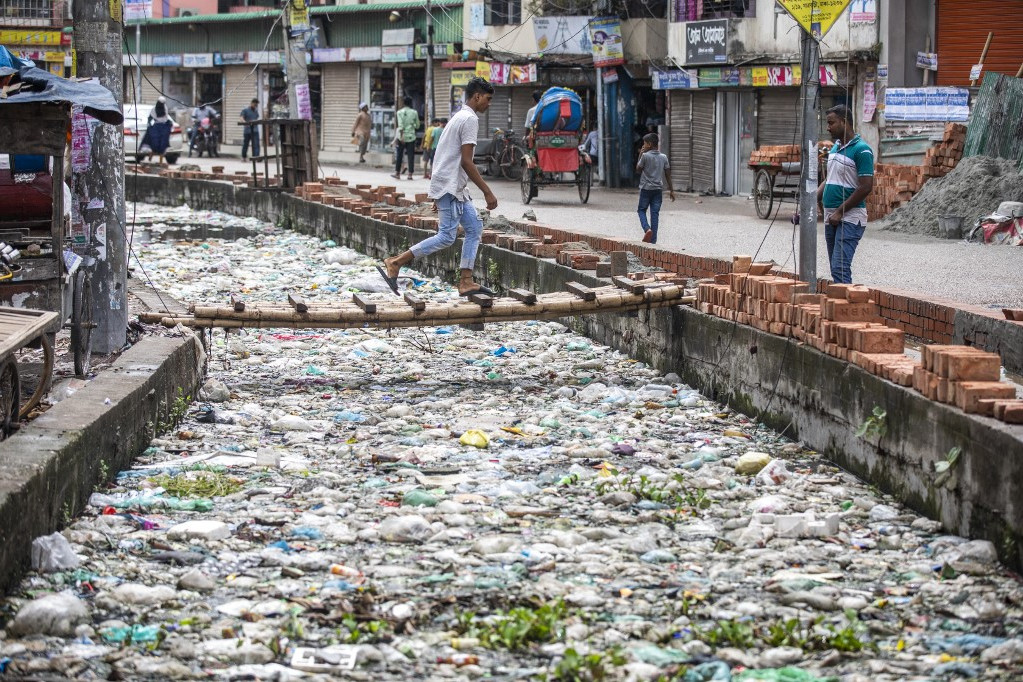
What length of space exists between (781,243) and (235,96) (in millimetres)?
36560

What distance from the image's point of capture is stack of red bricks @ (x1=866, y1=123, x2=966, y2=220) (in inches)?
787

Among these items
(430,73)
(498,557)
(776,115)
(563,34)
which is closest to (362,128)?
(430,73)

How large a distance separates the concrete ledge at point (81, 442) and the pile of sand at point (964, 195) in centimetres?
1240

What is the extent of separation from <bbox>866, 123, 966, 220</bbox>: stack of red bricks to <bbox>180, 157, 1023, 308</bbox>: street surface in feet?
4.83

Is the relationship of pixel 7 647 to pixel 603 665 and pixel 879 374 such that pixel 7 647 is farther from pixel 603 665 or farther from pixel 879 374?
pixel 879 374

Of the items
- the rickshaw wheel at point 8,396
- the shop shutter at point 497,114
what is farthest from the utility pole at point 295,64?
the rickshaw wheel at point 8,396

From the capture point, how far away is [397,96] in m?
41.0

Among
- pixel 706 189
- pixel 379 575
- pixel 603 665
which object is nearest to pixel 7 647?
pixel 379 575

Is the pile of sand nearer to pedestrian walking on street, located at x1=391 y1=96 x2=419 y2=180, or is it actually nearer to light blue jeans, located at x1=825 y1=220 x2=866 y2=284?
light blue jeans, located at x1=825 y1=220 x2=866 y2=284

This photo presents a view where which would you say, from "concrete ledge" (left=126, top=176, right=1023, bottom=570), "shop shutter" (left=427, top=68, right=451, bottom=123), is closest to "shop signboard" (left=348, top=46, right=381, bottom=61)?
"shop shutter" (left=427, top=68, right=451, bottom=123)

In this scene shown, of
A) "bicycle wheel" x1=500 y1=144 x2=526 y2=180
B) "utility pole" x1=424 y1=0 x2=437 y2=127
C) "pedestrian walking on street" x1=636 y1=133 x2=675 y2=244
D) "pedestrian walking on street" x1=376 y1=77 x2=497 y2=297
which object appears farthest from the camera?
"utility pole" x1=424 y1=0 x2=437 y2=127

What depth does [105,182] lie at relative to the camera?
8.60 meters

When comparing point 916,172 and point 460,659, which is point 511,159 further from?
point 460,659

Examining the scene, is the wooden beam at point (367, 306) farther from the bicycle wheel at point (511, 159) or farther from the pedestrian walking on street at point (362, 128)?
the pedestrian walking on street at point (362, 128)
